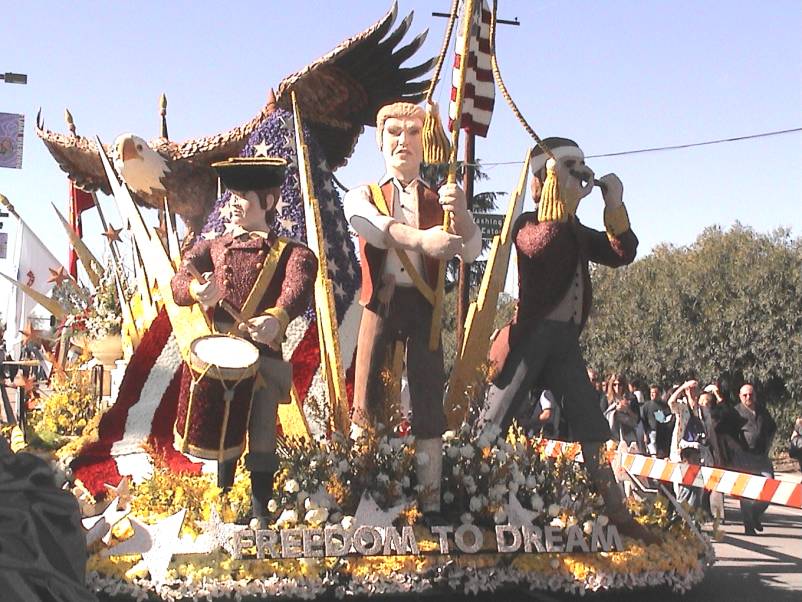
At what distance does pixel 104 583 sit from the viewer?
4.12 meters

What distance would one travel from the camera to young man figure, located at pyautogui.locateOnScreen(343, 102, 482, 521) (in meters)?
4.59

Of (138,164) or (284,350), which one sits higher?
(138,164)

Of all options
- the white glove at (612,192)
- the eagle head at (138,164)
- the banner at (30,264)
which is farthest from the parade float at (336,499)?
the banner at (30,264)

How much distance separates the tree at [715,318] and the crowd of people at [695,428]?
18.2 ft

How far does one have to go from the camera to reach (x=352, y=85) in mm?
7141

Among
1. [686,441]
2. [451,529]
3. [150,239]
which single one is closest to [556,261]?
[451,529]

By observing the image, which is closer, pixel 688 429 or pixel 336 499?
pixel 336 499

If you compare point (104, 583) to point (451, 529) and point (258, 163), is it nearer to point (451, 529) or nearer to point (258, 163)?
point (451, 529)

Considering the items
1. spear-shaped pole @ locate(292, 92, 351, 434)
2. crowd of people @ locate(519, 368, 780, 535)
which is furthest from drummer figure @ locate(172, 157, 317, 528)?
crowd of people @ locate(519, 368, 780, 535)

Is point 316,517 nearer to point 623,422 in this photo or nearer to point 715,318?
point 623,422

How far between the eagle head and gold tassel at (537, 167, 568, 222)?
12.8 ft

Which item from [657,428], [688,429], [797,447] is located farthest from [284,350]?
[797,447]

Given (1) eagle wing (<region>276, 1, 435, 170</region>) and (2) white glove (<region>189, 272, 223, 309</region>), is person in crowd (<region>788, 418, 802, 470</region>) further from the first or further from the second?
(2) white glove (<region>189, 272, 223, 309</region>)

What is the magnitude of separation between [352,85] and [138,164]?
190cm
